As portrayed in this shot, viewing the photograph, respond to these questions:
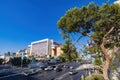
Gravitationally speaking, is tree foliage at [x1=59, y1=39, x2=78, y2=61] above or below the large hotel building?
below

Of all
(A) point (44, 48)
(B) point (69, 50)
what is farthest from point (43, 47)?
(B) point (69, 50)

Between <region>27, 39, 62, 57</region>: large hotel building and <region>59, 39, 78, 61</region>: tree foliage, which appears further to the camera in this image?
<region>27, 39, 62, 57</region>: large hotel building

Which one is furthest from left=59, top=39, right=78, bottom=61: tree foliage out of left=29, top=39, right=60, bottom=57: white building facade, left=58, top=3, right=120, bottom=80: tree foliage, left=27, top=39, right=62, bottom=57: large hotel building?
left=29, top=39, right=60, bottom=57: white building facade

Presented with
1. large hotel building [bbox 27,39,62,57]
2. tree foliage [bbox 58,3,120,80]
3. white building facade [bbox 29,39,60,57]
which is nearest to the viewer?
tree foliage [bbox 58,3,120,80]

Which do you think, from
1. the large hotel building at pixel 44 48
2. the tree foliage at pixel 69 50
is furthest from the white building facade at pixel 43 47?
the tree foliage at pixel 69 50

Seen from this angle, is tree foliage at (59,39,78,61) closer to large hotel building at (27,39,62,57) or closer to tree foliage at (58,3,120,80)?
tree foliage at (58,3,120,80)

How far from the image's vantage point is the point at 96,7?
11.2m

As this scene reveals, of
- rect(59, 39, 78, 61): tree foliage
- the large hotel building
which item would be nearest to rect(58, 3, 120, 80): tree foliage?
rect(59, 39, 78, 61): tree foliage

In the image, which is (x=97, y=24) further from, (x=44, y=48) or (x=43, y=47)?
(x=43, y=47)

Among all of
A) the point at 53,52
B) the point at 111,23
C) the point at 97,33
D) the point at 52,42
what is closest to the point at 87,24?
the point at 97,33

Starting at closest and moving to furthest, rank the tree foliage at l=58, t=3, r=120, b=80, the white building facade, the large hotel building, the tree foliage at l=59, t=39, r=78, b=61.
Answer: the tree foliage at l=58, t=3, r=120, b=80 < the tree foliage at l=59, t=39, r=78, b=61 < the large hotel building < the white building facade

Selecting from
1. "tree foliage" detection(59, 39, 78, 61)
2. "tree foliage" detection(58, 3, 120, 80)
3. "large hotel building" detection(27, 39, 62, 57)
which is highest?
"large hotel building" detection(27, 39, 62, 57)

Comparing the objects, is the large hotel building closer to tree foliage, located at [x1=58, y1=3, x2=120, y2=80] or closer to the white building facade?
the white building facade

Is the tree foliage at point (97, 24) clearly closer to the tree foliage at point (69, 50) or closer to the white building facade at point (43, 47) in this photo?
the tree foliage at point (69, 50)
